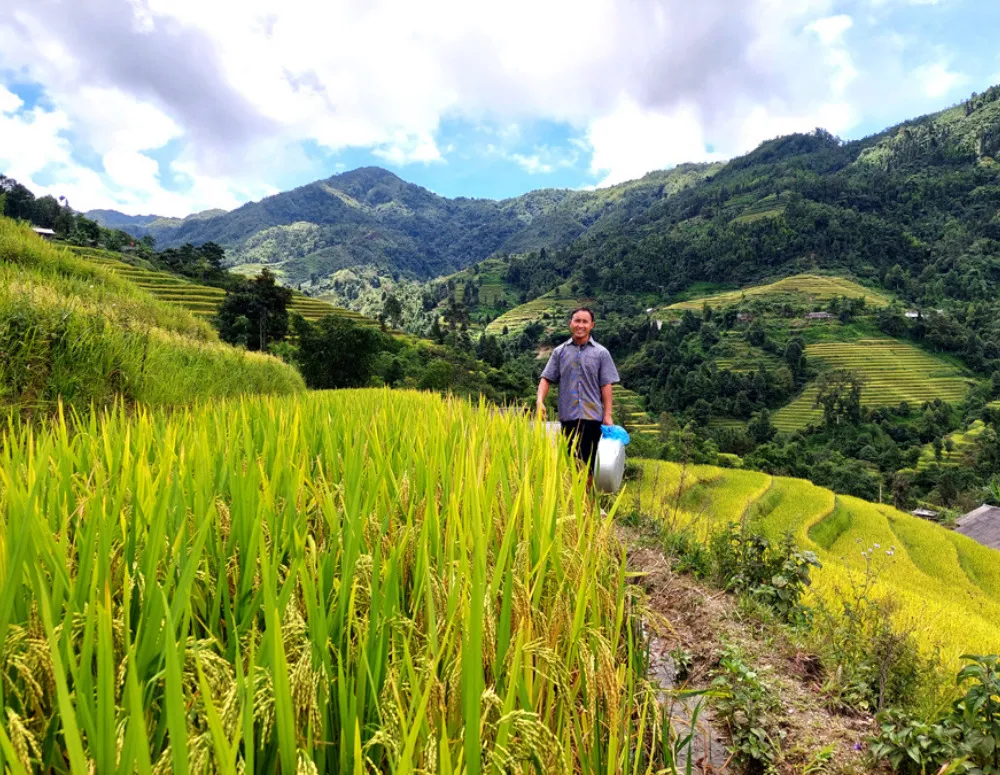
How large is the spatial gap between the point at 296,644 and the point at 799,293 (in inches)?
4077

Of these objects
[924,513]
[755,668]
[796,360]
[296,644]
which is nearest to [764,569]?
[755,668]

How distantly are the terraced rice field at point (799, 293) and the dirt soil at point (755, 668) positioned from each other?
9570 centimetres

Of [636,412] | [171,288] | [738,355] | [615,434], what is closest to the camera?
[615,434]

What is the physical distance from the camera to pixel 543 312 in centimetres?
10012

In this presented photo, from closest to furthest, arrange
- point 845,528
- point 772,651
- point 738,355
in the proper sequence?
point 772,651
point 845,528
point 738,355

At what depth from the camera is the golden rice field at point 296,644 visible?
0.60m

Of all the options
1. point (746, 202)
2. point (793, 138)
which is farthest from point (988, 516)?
point (793, 138)

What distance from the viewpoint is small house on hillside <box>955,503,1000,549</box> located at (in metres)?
24.1

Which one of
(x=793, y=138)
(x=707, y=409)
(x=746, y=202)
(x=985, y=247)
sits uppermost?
(x=793, y=138)

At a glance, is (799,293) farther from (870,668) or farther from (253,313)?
(870,668)

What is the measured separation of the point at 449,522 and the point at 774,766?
1367 millimetres

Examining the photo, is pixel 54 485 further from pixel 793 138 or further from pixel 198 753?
pixel 793 138

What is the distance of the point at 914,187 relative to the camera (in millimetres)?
117688

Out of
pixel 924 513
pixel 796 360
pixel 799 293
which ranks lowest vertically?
pixel 924 513
